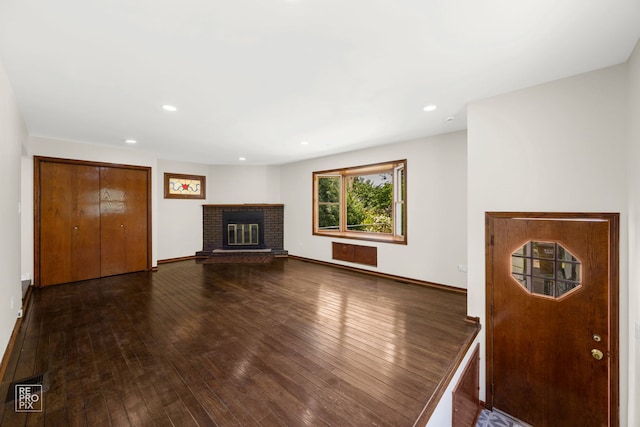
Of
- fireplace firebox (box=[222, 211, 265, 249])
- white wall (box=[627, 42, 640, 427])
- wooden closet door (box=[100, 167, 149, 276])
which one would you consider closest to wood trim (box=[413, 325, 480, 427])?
white wall (box=[627, 42, 640, 427])

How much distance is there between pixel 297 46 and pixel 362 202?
4.15 metres

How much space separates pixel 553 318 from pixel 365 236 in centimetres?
334

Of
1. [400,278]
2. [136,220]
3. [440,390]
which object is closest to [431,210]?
[400,278]

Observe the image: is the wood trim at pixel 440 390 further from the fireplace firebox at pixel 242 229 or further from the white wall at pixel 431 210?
the fireplace firebox at pixel 242 229

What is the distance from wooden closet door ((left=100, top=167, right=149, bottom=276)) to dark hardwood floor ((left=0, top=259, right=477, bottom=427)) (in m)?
1.05

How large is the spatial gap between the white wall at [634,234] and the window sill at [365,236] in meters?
2.85

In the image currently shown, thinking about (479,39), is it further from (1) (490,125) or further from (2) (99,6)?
(2) (99,6)

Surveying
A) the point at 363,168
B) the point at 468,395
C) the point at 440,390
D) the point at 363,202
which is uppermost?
the point at 363,168

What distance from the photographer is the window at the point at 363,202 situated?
503 cm

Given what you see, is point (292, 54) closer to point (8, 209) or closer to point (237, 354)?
point (237, 354)

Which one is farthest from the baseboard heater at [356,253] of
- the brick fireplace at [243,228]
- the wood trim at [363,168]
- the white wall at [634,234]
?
the white wall at [634,234]

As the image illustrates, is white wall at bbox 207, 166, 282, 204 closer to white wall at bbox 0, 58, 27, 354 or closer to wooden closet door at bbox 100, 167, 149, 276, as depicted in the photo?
wooden closet door at bbox 100, 167, 149, 276

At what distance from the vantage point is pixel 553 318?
2348 millimetres

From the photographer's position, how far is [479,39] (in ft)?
5.98
